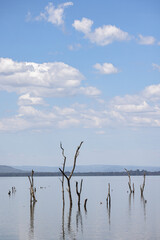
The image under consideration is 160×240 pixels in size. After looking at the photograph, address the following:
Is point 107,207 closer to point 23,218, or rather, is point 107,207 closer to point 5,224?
point 23,218

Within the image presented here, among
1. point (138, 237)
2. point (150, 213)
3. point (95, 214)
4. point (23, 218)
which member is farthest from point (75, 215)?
point (138, 237)

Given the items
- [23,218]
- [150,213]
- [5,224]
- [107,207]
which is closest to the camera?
[5,224]

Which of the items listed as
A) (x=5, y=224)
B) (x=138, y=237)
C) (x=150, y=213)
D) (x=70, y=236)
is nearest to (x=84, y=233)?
(x=70, y=236)

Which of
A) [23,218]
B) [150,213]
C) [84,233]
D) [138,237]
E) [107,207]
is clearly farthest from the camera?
[107,207]

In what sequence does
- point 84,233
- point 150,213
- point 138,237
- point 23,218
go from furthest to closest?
point 150,213 < point 23,218 < point 84,233 < point 138,237

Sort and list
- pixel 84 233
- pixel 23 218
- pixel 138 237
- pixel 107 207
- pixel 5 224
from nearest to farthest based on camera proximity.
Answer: pixel 138 237 → pixel 84 233 → pixel 5 224 → pixel 23 218 → pixel 107 207

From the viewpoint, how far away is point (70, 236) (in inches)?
1260

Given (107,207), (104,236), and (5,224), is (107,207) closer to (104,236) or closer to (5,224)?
(5,224)

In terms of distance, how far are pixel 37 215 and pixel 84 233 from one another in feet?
45.6

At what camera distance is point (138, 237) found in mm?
30672

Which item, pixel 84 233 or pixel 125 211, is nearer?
pixel 84 233

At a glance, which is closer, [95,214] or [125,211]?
[95,214]

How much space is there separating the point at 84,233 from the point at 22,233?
474cm

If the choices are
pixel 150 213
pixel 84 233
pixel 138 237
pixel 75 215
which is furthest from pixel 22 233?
pixel 150 213
